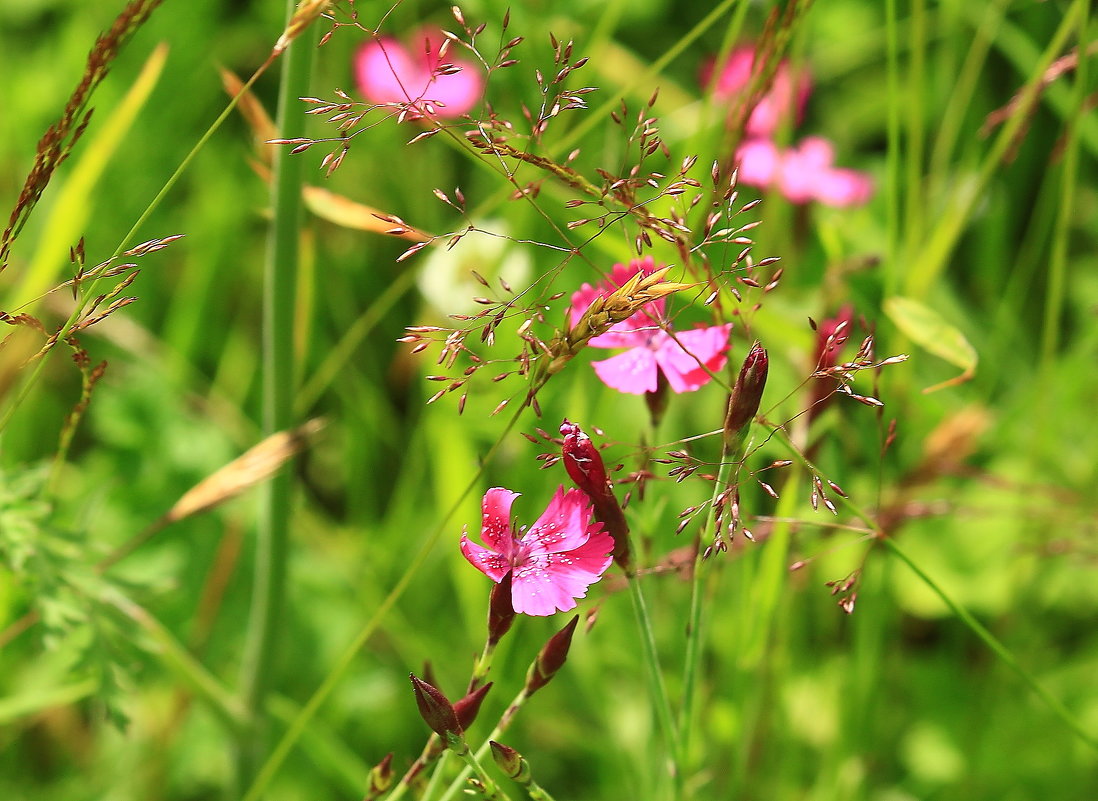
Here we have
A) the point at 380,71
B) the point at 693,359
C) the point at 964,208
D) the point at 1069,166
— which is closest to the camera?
the point at 693,359

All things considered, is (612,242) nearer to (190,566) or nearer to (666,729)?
(666,729)

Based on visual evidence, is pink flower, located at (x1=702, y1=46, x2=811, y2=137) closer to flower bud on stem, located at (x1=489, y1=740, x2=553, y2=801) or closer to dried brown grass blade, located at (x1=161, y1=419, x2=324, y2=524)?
dried brown grass blade, located at (x1=161, y1=419, x2=324, y2=524)

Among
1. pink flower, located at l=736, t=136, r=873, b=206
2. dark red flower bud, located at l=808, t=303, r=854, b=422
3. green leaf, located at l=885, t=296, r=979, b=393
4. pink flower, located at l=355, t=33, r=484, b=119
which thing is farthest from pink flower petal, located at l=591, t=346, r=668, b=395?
pink flower, located at l=355, t=33, r=484, b=119

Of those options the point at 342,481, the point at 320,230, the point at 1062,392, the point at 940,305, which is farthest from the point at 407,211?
the point at 1062,392

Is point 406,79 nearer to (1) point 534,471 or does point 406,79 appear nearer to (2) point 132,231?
(1) point 534,471

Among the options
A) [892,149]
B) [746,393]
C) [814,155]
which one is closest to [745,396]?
[746,393]

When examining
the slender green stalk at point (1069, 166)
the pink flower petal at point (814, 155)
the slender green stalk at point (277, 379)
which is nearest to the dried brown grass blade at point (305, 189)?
the slender green stalk at point (277, 379)

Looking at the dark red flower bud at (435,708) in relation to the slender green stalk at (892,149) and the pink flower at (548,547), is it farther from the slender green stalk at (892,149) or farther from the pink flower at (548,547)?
the slender green stalk at (892,149)
